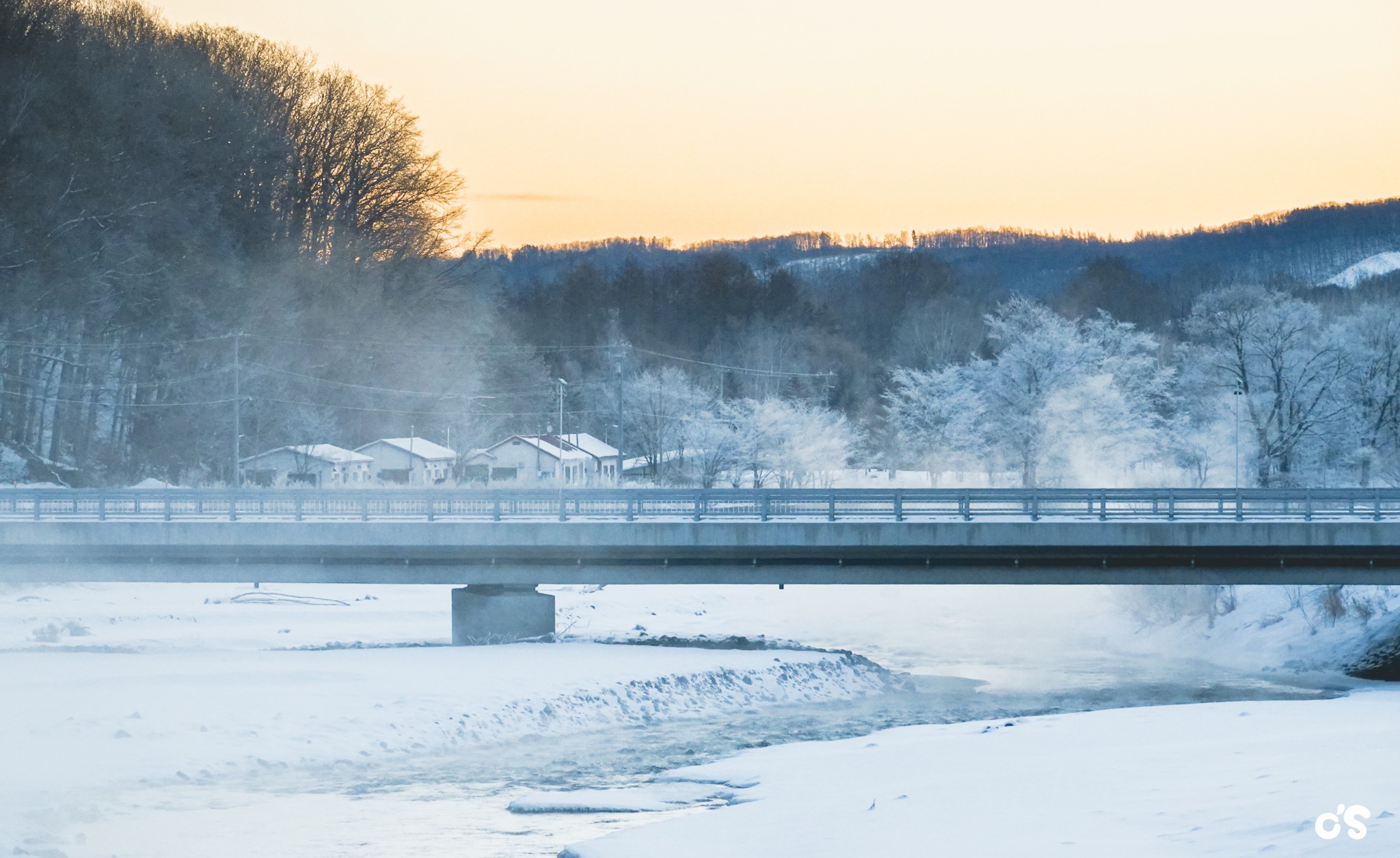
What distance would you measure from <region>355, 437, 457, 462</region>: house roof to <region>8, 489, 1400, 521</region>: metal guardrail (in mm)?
41533

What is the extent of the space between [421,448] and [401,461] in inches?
73.2

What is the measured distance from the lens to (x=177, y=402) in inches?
2475

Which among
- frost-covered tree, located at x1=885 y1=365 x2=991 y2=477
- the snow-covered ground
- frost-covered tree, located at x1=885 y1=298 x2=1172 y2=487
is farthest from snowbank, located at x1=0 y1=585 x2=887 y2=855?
frost-covered tree, located at x1=885 y1=365 x2=991 y2=477

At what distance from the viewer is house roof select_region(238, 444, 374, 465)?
71750 mm

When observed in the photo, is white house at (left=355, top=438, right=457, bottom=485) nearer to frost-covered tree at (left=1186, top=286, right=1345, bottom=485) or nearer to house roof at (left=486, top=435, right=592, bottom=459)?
house roof at (left=486, top=435, right=592, bottom=459)

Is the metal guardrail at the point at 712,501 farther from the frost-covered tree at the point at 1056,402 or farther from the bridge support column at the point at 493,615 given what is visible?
the frost-covered tree at the point at 1056,402

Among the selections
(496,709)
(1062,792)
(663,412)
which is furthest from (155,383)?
(1062,792)

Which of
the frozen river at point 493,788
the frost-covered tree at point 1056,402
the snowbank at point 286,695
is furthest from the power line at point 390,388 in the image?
the frozen river at point 493,788

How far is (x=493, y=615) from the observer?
33.9 metres

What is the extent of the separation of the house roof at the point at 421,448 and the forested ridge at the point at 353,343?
45.3 inches

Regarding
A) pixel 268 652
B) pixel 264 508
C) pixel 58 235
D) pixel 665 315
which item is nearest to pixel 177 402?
pixel 58 235

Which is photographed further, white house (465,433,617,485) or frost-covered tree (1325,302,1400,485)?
white house (465,433,617,485)

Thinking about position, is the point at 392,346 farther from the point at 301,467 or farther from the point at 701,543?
the point at 701,543

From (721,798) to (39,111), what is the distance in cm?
4421
